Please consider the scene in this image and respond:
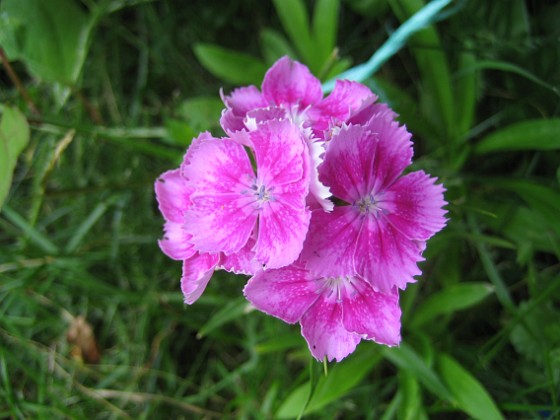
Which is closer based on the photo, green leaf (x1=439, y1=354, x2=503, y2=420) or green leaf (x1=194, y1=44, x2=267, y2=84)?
green leaf (x1=439, y1=354, x2=503, y2=420)

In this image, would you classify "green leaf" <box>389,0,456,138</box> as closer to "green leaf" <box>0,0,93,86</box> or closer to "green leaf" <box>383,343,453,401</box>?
"green leaf" <box>383,343,453,401</box>

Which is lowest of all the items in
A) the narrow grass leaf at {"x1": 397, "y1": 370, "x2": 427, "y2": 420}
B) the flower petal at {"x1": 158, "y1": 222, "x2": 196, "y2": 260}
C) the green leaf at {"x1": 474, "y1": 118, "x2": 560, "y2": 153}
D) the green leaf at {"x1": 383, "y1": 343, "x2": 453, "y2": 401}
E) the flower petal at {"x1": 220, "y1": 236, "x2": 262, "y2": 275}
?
the narrow grass leaf at {"x1": 397, "y1": 370, "x2": 427, "y2": 420}

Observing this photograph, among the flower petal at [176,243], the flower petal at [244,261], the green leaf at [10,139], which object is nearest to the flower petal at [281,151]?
the flower petal at [244,261]

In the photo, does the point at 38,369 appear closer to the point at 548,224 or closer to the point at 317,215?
the point at 317,215

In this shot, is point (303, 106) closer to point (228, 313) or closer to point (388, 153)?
point (388, 153)

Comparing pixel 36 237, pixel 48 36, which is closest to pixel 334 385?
pixel 36 237

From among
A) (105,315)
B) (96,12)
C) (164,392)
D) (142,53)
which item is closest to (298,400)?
(164,392)

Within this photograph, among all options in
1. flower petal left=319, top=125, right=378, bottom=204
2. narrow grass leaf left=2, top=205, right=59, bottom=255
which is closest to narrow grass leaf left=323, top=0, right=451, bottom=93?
Result: flower petal left=319, top=125, right=378, bottom=204

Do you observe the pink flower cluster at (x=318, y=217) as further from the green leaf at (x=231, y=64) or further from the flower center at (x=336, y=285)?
the green leaf at (x=231, y=64)
